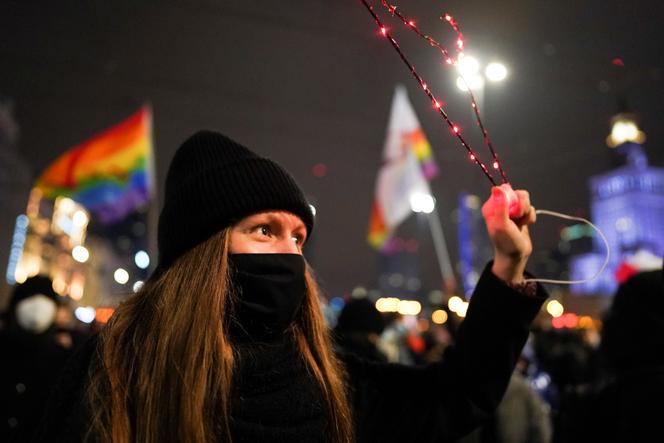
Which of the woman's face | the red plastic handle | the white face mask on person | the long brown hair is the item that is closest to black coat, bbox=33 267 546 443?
the long brown hair

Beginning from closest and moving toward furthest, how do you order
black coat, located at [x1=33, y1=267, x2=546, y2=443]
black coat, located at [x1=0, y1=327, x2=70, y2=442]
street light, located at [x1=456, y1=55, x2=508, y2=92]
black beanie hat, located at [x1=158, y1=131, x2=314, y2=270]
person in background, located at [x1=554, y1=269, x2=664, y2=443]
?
street light, located at [x1=456, y1=55, x2=508, y2=92], black coat, located at [x1=33, y1=267, x2=546, y2=443], black beanie hat, located at [x1=158, y1=131, x2=314, y2=270], person in background, located at [x1=554, y1=269, x2=664, y2=443], black coat, located at [x1=0, y1=327, x2=70, y2=442]

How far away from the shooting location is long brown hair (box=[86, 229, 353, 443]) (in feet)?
6.47

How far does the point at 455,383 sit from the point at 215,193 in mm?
1272

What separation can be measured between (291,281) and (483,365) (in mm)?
848

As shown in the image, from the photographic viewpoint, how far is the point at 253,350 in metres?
2.26

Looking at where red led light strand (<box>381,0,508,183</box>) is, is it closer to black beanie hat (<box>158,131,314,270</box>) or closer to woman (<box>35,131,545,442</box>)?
woman (<box>35,131,545,442</box>)

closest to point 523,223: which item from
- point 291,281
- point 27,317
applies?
point 291,281

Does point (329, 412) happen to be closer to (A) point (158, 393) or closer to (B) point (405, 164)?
(A) point (158, 393)

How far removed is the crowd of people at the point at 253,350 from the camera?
6.67 ft

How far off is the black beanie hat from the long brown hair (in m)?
0.07

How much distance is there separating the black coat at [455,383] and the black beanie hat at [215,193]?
1.91ft

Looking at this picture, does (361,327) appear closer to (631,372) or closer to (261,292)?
(631,372)

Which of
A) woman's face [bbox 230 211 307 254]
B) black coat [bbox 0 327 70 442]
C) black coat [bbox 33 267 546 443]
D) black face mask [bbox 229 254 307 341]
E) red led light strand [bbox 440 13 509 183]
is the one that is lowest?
black coat [bbox 0 327 70 442]

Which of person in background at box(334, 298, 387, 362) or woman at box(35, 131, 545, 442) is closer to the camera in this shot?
woman at box(35, 131, 545, 442)
